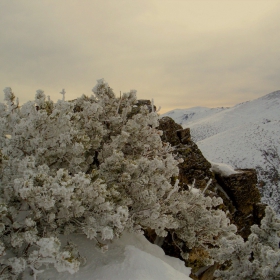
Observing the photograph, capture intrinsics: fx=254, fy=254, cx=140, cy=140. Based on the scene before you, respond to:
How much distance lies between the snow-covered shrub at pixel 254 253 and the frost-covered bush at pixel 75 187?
2.11ft

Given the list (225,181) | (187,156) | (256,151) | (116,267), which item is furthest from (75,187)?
(256,151)

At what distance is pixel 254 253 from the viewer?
20.8 ft

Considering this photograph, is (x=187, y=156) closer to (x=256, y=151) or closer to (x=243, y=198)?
(x=243, y=198)

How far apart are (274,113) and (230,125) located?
1136cm

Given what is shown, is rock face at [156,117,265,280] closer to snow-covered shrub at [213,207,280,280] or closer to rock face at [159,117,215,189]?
rock face at [159,117,215,189]

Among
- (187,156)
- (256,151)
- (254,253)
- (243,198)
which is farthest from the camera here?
(256,151)

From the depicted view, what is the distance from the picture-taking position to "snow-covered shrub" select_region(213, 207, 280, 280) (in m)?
5.63

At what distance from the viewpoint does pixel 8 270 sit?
3939 millimetres

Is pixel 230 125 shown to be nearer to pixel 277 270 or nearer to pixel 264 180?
pixel 264 180

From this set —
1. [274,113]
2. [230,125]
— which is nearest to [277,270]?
[230,125]

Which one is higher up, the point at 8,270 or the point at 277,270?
the point at 8,270

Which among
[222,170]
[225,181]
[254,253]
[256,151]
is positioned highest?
[222,170]

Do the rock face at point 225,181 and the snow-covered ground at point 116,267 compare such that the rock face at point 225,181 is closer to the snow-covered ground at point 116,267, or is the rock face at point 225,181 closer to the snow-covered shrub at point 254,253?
the snow-covered shrub at point 254,253

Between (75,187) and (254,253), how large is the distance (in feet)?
16.4
